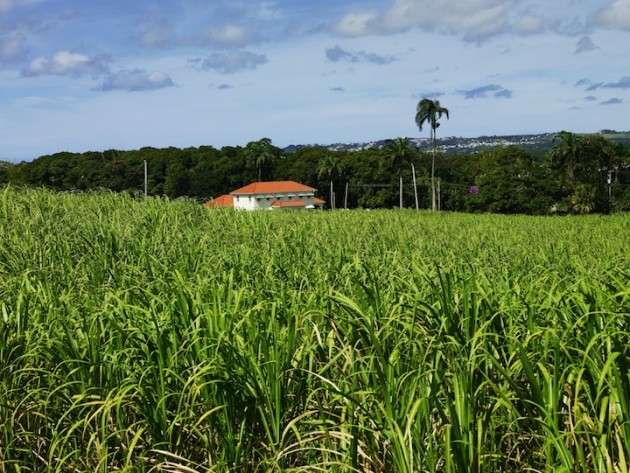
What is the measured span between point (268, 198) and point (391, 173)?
615 inches

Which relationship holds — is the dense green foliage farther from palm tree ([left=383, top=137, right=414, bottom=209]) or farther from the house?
the house

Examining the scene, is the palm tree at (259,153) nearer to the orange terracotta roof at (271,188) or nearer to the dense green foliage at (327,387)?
the orange terracotta roof at (271,188)

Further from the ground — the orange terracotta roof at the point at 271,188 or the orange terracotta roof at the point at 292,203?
the orange terracotta roof at the point at 271,188

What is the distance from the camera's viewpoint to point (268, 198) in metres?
84.7

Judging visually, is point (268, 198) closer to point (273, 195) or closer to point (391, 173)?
point (273, 195)

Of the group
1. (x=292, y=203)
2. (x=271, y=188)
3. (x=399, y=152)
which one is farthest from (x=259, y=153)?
(x=399, y=152)

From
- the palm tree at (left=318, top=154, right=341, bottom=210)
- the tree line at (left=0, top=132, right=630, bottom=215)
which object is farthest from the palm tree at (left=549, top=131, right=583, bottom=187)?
the palm tree at (left=318, top=154, right=341, bottom=210)

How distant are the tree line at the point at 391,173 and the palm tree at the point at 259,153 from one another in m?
0.14

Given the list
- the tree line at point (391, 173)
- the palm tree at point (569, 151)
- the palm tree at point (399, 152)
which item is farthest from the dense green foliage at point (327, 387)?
the palm tree at point (399, 152)

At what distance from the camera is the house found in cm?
8331

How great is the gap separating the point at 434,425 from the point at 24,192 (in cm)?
1230

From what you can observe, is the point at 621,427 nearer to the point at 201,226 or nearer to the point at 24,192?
the point at 201,226

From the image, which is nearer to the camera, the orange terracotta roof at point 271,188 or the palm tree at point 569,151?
the palm tree at point 569,151

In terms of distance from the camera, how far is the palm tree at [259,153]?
309 feet
